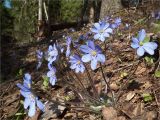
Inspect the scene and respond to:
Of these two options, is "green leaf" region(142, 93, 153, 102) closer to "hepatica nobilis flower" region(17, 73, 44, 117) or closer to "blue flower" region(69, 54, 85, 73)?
"blue flower" region(69, 54, 85, 73)

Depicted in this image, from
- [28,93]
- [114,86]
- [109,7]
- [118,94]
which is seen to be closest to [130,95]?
[118,94]

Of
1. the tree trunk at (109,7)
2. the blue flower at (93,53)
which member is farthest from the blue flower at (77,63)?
the tree trunk at (109,7)

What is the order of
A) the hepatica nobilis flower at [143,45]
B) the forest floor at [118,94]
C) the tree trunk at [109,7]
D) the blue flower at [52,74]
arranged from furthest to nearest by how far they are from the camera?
the tree trunk at [109,7] → the blue flower at [52,74] → the forest floor at [118,94] → the hepatica nobilis flower at [143,45]

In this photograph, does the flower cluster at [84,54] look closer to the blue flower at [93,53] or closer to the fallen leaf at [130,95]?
the blue flower at [93,53]

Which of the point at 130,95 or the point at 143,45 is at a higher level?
the point at 143,45

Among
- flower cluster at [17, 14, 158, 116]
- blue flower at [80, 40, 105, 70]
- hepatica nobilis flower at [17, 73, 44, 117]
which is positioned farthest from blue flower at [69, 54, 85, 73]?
hepatica nobilis flower at [17, 73, 44, 117]

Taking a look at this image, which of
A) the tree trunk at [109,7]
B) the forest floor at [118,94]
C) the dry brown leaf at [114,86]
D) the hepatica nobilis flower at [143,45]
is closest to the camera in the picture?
the hepatica nobilis flower at [143,45]

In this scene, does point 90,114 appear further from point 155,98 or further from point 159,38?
point 159,38

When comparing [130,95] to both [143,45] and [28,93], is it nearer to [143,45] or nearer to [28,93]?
[143,45]
